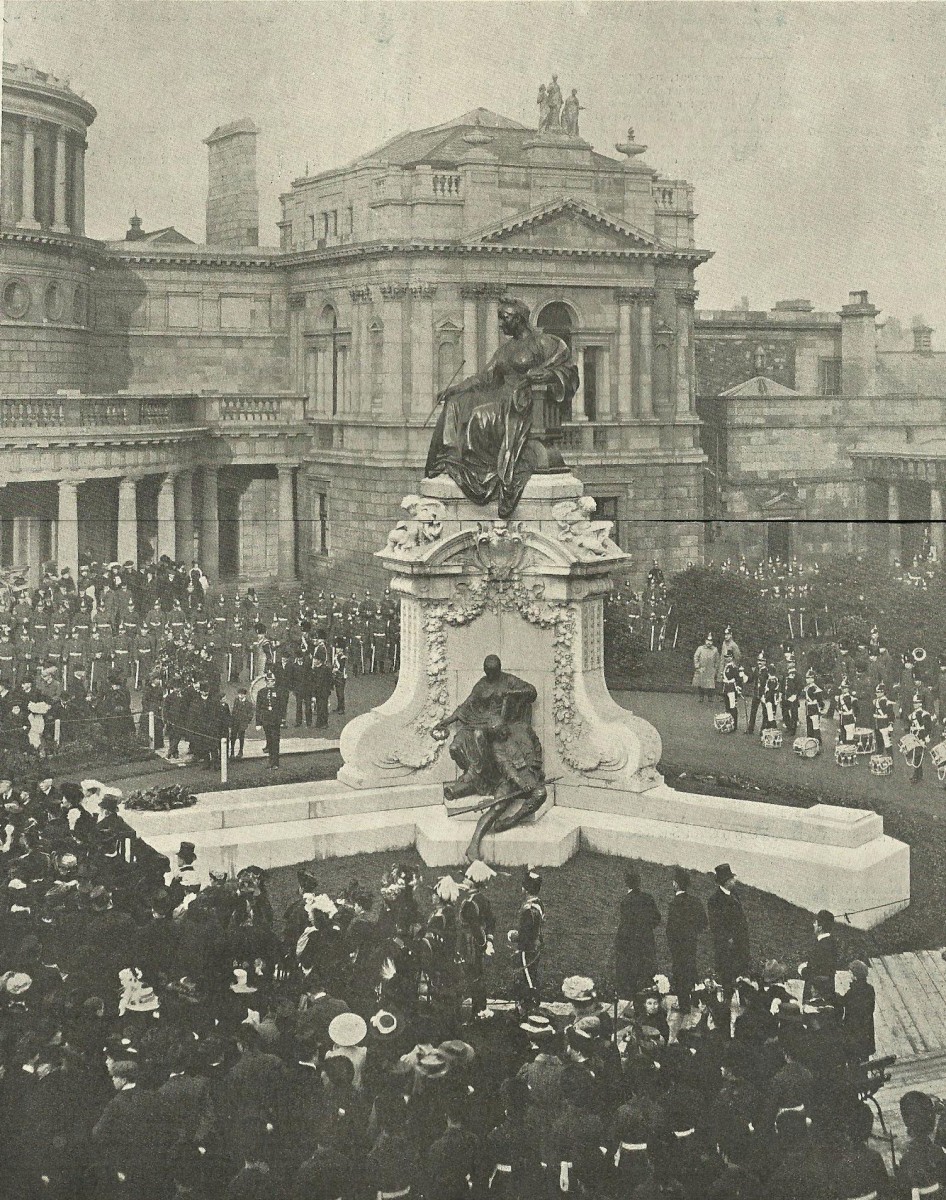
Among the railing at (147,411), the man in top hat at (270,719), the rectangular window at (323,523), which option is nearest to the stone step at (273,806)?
the man in top hat at (270,719)

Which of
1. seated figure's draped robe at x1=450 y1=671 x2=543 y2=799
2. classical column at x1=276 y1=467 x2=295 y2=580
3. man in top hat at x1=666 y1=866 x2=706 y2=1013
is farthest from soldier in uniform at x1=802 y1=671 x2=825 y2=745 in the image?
classical column at x1=276 y1=467 x2=295 y2=580

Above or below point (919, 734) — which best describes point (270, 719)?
above

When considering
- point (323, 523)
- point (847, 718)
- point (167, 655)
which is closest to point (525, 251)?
point (323, 523)

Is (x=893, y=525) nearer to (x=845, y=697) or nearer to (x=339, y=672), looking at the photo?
(x=845, y=697)

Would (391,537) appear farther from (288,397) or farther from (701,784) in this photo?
(288,397)

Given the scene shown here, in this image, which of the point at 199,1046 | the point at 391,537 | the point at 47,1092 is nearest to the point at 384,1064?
the point at 199,1046

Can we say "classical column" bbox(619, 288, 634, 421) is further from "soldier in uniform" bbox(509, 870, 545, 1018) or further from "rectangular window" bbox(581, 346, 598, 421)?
"soldier in uniform" bbox(509, 870, 545, 1018)
